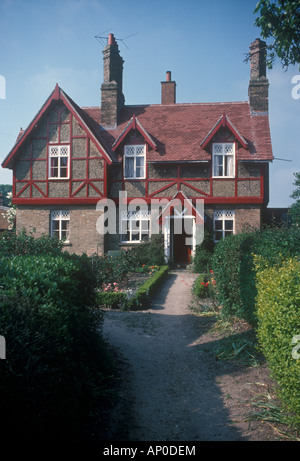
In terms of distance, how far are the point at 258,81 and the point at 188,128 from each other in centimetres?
489

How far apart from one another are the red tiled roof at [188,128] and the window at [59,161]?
235 cm

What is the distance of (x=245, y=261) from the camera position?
7301 millimetres

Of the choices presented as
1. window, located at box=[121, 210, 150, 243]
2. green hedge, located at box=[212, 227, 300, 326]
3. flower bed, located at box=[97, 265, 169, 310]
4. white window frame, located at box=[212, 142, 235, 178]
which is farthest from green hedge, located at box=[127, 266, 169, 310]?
white window frame, located at box=[212, 142, 235, 178]

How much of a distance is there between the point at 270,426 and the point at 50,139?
1894 centimetres

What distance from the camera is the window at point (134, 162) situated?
20.3 meters

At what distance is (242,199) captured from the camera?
19.1 m

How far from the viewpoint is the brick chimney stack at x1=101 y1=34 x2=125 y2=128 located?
21672mm

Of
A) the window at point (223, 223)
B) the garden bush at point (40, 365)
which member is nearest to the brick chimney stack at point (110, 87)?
the window at point (223, 223)

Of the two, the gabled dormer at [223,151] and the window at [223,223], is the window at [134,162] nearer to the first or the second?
the gabled dormer at [223,151]

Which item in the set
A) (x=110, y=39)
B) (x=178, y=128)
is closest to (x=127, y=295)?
(x=178, y=128)

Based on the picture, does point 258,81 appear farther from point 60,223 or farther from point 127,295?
point 127,295
